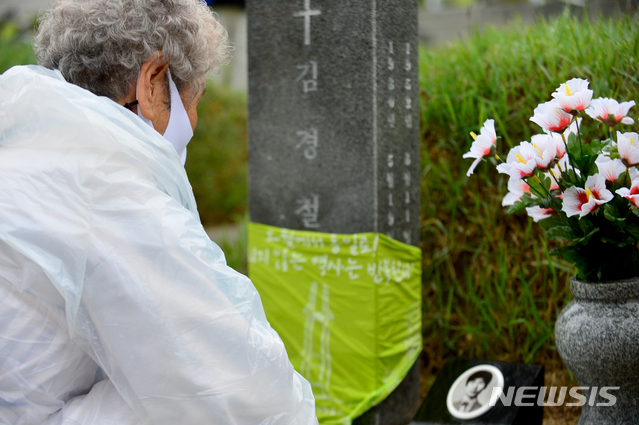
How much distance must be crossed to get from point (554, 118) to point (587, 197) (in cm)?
30

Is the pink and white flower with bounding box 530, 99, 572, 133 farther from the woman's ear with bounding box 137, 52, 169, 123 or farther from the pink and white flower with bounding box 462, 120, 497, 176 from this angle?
the woman's ear with bounding box 137, 52, 169, 123

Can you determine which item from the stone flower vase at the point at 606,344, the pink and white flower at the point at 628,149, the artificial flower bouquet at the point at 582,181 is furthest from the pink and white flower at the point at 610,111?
the stone flower vase at the point at 606,344

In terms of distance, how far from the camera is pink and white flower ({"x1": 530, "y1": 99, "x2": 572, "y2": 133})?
6.38 ft

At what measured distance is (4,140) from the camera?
118 cm

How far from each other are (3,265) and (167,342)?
34 cm

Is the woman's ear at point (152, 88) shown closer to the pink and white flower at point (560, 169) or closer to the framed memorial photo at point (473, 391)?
the pink and white flower at point (560, 169)

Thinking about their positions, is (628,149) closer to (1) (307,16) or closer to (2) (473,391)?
(2) (473,391)

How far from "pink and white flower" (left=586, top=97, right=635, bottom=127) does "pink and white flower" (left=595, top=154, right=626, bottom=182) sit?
0.17m

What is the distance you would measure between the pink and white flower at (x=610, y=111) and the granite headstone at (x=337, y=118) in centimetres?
100

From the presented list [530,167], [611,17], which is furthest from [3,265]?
[611,17]

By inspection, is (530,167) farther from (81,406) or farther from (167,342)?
(81,406)

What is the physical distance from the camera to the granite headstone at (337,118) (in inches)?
107

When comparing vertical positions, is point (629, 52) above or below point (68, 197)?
above

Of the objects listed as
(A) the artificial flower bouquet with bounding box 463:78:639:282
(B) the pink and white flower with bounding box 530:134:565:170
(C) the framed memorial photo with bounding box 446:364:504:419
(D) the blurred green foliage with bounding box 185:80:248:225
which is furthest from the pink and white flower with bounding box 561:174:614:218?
(D) the blurred green foliage with bounding box 185:80:248:225
